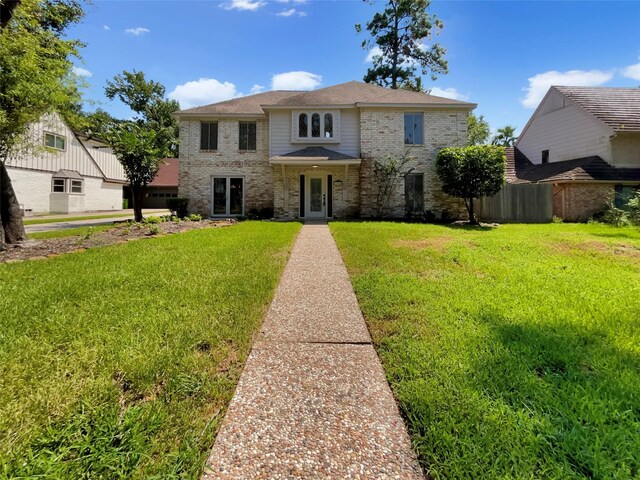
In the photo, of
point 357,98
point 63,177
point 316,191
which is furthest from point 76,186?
point 357,98

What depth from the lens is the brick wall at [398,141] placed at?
15.8m

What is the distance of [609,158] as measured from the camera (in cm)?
1645

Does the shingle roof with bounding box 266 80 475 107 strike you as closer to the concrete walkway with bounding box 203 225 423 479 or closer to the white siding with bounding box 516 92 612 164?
the white siding with bounding box 516 92 612 164

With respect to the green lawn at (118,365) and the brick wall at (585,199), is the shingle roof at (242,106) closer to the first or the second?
the green lawn at (118,365)

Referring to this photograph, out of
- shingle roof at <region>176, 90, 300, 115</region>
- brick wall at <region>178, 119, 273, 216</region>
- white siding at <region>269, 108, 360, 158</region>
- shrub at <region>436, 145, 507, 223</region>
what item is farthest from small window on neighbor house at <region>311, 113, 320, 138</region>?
shrub at <region>436, 145, 507, 223</region>

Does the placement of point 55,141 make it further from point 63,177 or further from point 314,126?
point 314,126

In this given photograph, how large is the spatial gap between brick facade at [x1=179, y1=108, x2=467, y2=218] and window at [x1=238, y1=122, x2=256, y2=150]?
0.28 metres

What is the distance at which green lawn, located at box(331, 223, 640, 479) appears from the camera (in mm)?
1532

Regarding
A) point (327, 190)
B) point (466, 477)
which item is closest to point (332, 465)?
point (466, 477)

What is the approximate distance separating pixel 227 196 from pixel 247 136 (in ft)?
11.5

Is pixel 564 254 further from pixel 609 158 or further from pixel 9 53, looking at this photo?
pixel 609 158

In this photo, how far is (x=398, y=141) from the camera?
52.1 feet

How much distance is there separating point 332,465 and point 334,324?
1.77 m

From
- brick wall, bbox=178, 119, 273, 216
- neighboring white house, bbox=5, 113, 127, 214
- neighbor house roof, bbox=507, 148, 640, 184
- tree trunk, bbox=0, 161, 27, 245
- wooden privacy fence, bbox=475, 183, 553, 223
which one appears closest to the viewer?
tree trunk, bbox=0, 161, 27, 245
